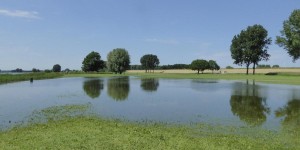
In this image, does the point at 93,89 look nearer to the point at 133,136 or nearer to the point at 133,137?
the point at 133,136

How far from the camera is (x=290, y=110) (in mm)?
30297

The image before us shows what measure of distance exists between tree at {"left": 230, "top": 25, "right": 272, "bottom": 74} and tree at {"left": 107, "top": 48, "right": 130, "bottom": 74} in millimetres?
55778

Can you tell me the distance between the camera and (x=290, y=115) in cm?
2714

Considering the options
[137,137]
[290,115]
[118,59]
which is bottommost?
[290,115]

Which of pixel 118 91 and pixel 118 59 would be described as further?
pixel 118 59

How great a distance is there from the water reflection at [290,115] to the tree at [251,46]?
103m

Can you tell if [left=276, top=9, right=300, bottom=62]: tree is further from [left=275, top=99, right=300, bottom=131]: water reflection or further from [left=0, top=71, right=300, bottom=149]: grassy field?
[left=0, top=71, right=300, bottom=149]: grassy field

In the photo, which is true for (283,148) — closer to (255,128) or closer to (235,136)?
(235,136)

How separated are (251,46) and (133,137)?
124835 mm

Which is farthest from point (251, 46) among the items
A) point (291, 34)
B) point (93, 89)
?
point (93, 89)

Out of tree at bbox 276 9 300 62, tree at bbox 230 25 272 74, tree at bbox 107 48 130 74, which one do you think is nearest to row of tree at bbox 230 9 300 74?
tree at bbox 230 25 272 74

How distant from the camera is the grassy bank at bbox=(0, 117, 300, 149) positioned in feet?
51.9

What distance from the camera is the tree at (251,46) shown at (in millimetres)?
133875

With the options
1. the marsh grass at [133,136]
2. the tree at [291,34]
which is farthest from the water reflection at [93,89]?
the tree at [291,34]
